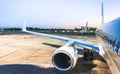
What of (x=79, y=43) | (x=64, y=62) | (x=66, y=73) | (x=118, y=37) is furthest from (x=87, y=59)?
(x=118, y=37)

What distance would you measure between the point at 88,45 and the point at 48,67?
258cm

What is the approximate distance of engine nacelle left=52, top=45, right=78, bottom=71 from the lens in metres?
9.74

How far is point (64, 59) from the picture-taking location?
1039 cm

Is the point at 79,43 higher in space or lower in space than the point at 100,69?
higher

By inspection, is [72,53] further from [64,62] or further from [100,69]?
[100,69]

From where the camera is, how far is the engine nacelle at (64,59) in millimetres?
9745

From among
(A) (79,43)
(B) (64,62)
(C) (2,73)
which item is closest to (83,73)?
(B) (64,62)

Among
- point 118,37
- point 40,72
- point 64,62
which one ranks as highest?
point 118,37

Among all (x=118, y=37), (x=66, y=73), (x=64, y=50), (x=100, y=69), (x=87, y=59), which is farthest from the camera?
(x=87, y=59)

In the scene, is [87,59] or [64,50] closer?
[64,50]

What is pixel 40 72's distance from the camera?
38.9 feet

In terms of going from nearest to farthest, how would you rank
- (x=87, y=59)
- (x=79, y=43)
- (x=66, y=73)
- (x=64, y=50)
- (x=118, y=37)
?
(x=118, y=37) < (x=64, y=50) < (x=66, y=73) < (x=79, y=43) < (x=87, y=59)

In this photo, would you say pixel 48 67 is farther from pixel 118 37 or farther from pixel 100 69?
pixel 118 37

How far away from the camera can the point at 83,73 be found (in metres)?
11.7
